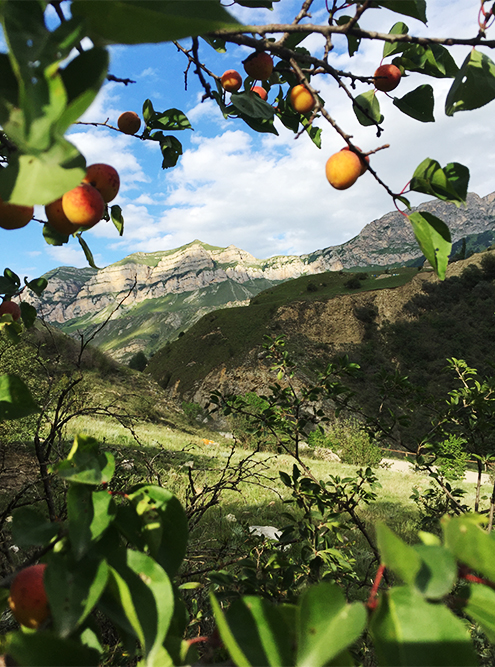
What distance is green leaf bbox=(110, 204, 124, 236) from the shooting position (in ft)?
4.01

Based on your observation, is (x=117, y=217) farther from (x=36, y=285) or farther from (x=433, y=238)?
(x=433, y=238)

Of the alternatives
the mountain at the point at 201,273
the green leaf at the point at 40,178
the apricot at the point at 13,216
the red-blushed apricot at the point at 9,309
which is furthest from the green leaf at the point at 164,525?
the mountain at the point at 201,273

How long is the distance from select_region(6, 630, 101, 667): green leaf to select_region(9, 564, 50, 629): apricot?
0.43 ft

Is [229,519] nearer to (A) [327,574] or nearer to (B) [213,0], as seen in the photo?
(A) [327,574]

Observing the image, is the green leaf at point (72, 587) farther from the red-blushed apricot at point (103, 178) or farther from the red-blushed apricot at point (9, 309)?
the red-blushed apricot at point (9, 309)

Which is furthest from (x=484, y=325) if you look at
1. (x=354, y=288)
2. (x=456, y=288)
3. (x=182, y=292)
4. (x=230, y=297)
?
(x=182, y=292)

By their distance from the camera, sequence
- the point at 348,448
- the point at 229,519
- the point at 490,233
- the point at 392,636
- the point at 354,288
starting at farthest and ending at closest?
the point at 490,233 → the point at 354,288 → the point at 348,448 → the point at 229,519 → the point at 392,636

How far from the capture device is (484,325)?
23.9 m

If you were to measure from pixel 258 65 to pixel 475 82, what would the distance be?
670 millimetres

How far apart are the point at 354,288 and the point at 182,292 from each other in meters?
129

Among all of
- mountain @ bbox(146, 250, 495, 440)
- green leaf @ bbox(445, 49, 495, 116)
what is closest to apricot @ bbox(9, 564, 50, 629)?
green leaf @ bbox(445, 49, 495, 116)

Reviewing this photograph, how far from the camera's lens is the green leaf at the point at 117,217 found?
122 centimetres

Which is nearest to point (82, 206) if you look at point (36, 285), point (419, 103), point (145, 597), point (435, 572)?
point (145, 597)

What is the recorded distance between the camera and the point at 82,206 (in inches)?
23.8
